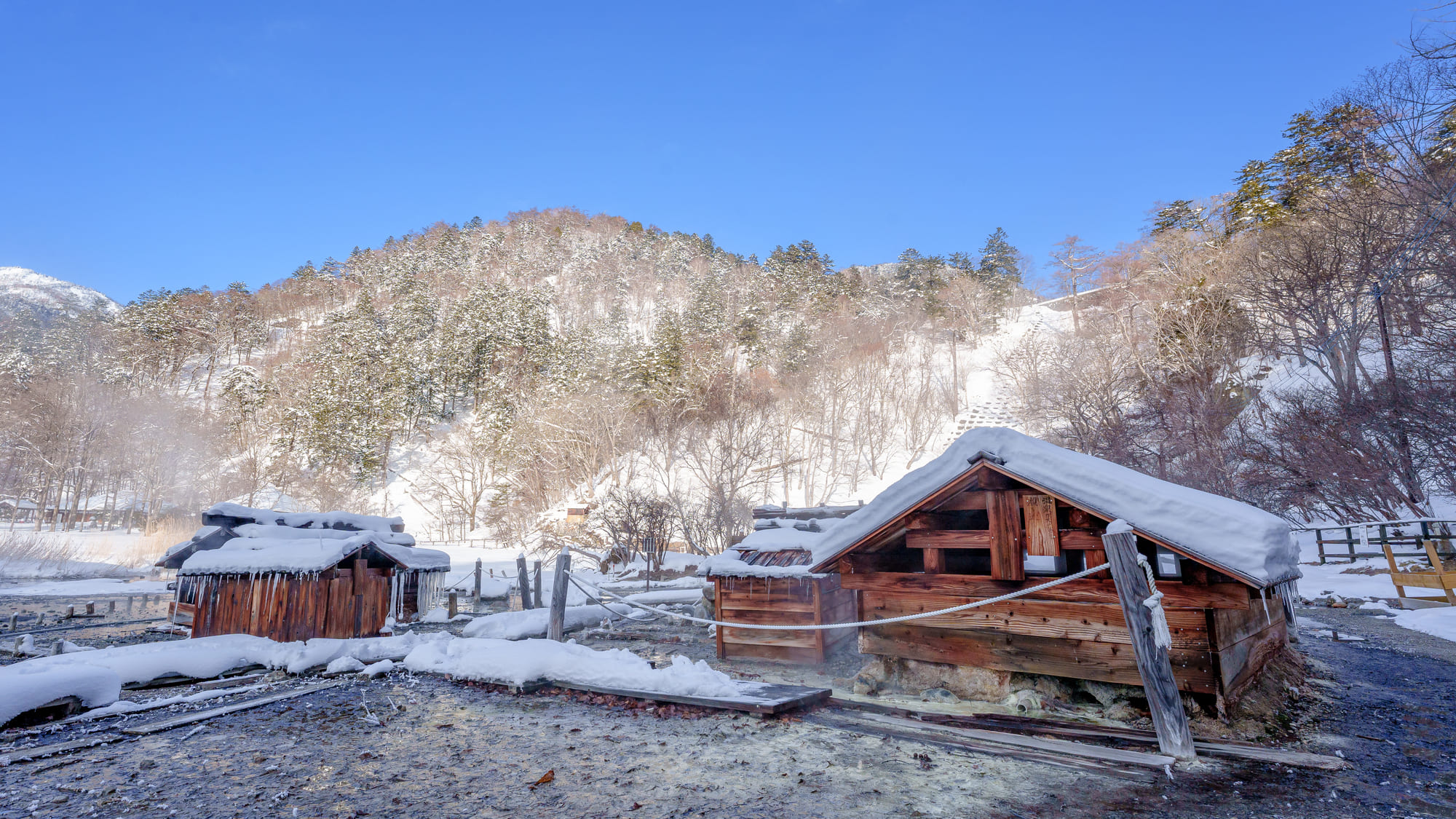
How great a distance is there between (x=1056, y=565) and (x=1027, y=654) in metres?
1.06

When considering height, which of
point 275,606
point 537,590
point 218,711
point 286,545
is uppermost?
point 286,545

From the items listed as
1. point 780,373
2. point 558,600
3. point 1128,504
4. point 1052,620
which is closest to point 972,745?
point 1052,620

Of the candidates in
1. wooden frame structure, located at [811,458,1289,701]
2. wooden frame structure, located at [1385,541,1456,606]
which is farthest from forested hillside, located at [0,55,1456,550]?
wooden frame structure, located at [811,458,1289,701]

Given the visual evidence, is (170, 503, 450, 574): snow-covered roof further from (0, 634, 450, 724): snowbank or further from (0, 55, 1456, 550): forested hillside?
(0, 55, 1456, 550): forested hillside

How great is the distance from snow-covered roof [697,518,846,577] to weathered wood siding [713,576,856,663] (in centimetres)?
18

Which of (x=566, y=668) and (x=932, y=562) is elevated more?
(x=932, y=562)

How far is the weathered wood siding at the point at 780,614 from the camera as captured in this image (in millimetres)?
10266

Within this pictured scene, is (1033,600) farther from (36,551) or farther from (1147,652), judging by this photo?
(36,551)

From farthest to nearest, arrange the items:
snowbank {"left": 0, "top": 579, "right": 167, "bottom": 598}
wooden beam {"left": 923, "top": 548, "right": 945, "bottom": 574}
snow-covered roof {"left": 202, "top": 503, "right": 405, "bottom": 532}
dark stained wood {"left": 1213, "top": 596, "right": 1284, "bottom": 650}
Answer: snowbank {"left": 0, "top": 579, "right": 167, "bottom": 598}
snow-covered roof {"left": 202, "top": 503, "right": 405, "bottom": 532}
wooden beam {"left": 923, "top": 548, "right": 945, "bottom": 574}
dark stained wood {"left": 1213, "top": 596, "right": 1284, "bottom": 650}

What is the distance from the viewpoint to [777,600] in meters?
10.6

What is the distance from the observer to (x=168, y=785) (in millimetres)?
5113

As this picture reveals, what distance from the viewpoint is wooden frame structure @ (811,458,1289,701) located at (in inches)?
236

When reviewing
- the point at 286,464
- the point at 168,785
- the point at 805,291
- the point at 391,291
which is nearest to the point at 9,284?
the point at 391,291

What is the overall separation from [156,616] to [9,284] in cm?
25217
